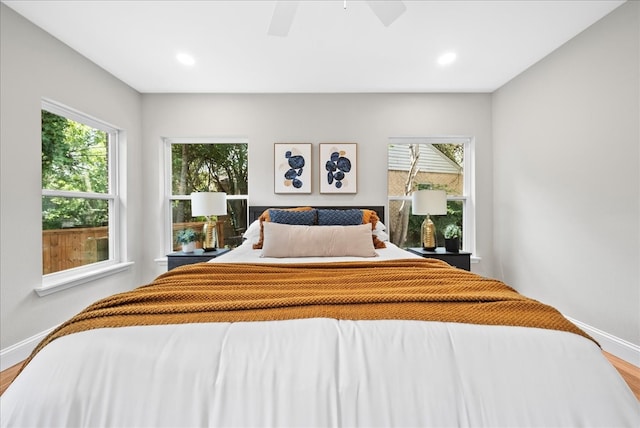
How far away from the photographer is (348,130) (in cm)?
358

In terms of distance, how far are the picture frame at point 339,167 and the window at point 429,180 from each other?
1.60 feet

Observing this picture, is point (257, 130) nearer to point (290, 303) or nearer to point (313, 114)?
point (313, 114)

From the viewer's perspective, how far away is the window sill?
238cm

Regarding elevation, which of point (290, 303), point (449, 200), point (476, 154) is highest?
point (476, 154)

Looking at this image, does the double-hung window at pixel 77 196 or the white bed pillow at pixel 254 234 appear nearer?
the double-hung window at pixel 77 196

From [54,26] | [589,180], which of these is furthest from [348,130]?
[54,26]

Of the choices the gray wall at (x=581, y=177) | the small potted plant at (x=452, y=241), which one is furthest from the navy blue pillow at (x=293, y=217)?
the gray wall at (x=581, y=177)

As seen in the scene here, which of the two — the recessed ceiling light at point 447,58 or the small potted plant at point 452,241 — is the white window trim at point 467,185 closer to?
the small potted plant at point 452,241

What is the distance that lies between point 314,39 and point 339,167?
1438 millimetres

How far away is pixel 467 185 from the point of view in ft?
12.4

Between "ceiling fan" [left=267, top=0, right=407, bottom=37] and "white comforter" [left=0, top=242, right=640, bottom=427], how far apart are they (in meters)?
1.69

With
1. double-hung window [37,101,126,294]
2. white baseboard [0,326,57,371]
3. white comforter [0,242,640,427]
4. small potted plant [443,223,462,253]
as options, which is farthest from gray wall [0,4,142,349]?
small potted plant [443,223,462,253]

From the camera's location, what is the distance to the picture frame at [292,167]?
3.54m

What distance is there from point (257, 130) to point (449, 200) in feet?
8.35
